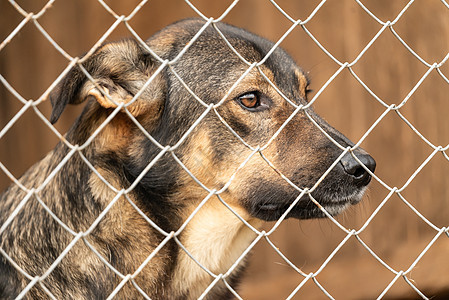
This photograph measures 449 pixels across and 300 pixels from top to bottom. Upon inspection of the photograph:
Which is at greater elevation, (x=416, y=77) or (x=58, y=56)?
(x=416, y=77)

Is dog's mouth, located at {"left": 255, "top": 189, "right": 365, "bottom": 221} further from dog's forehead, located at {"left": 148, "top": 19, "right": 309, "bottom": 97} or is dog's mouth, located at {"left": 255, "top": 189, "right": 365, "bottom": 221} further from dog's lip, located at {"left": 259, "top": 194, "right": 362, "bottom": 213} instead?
dog's forehead, located at {"left": 148, "top": 19, "right": 309, "bottom": 97}

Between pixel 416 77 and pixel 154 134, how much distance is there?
3742 millimetres

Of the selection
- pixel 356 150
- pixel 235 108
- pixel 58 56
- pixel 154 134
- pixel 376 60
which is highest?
pixel 376 60

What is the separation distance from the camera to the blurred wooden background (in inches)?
231

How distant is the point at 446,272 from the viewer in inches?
211

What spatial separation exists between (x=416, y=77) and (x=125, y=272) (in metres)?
4.11

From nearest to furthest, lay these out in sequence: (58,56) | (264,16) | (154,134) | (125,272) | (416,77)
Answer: (125,272), (154,134), (416,77), (264,16), (58,56)

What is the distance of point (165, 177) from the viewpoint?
304 centimetres

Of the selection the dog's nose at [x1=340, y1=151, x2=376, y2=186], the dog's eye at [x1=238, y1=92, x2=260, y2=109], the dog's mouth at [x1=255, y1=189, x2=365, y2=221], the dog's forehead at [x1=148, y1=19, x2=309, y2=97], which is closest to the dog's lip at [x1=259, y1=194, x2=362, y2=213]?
the dog's mouth at [x1=255, y1=189, x2=365, y2=221]

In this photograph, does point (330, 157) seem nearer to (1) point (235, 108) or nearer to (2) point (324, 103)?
(1) point (235, 108)

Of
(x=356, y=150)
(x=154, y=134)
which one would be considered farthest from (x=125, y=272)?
(x=356, y=150)

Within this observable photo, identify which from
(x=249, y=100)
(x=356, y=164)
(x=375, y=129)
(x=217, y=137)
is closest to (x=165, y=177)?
(x=217, y=137)

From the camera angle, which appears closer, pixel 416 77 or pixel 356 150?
pixel 356 150

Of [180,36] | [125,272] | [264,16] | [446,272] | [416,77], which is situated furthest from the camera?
[264,16]
